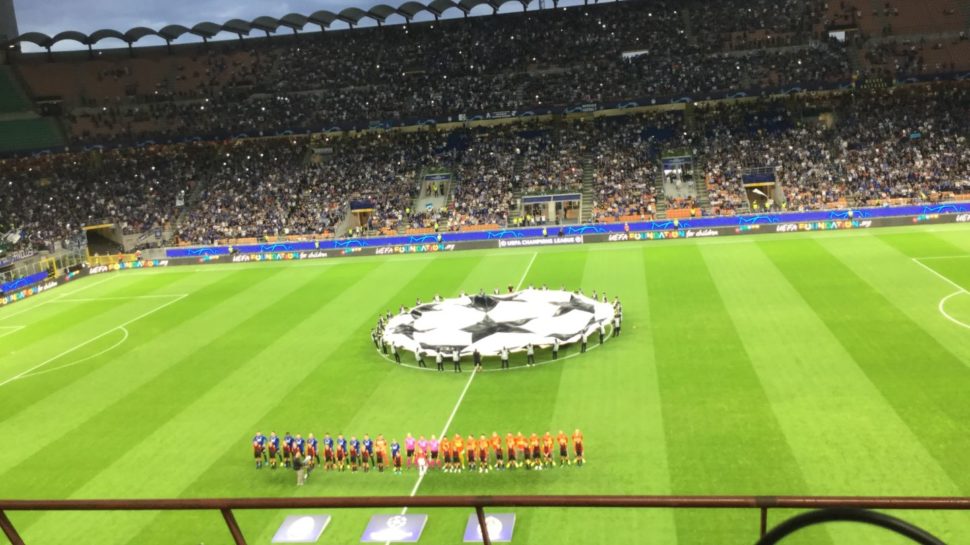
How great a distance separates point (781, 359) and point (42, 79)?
78043 mm

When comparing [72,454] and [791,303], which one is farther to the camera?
[791,303]

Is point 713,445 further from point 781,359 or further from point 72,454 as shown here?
point 72,454

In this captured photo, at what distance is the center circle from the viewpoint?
28672 mm

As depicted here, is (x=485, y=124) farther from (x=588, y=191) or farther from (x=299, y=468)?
(x=299, y=468)

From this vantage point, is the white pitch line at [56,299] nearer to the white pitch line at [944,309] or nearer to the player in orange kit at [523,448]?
the player in orange kit at [523,448]

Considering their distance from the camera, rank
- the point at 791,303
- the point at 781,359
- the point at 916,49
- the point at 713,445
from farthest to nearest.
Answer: the point at 916,49 → the point at 791,303 → the point at 781,359 → the point at 713,445

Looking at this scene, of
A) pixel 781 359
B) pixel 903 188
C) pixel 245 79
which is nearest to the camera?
pixel 781 359

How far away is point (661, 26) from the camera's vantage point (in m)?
72.2

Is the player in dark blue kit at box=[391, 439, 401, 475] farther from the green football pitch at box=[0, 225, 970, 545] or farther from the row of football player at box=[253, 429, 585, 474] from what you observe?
the green football pitch at box=[0, 225, 970, 545]

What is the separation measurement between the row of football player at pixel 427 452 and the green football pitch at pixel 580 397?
435mm

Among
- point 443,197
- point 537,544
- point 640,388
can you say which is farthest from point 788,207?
point 537,544

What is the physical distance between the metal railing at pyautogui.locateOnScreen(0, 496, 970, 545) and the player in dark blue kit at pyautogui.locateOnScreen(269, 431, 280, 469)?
18.1 meters

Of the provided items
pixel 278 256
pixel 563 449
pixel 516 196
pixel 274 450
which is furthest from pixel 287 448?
pixel 516 196

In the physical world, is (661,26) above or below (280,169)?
above
